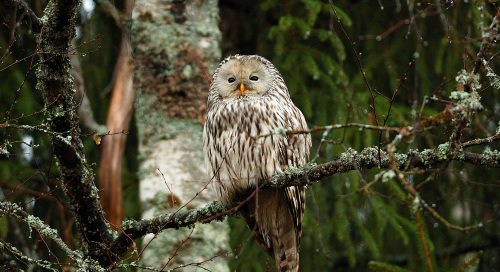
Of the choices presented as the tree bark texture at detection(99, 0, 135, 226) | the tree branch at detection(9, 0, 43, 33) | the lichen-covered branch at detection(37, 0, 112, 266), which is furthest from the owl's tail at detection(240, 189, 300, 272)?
the tree branch at detection(9, 0, 43, 33)

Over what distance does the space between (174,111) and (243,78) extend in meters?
0.78

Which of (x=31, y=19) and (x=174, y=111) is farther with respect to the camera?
(x=174, y=111)

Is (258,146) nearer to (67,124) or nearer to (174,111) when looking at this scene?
(67,124)

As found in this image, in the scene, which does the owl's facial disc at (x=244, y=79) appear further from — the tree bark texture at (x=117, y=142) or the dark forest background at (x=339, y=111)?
the tree bark texture at (x=117, y=142)

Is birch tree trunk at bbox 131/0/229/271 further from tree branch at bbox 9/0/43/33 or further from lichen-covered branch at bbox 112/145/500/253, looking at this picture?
tree branch at bbox 9/0/43/33

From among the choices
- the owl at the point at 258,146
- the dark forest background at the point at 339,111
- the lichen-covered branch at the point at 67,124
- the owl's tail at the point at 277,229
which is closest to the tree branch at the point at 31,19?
the lichen-covered branch at the point at 67,124

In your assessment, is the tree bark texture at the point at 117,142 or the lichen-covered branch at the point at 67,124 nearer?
the lichen-covered branch at the point at 67,124

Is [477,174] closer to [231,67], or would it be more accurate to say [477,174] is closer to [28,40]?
[231,67]

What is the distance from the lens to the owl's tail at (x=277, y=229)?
4125mm

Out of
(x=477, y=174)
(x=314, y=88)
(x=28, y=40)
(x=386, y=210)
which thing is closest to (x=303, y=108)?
(x=314, y=88)

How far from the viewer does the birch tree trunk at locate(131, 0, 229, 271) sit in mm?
4543

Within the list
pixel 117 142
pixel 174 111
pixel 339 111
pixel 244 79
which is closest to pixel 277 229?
pixel 244 79

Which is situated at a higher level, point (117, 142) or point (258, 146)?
point (117, 142)

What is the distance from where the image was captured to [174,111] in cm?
483
